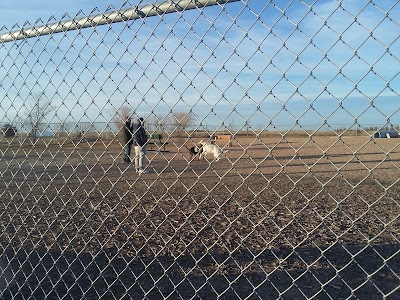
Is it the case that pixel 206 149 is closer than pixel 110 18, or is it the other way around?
pixel 110 18

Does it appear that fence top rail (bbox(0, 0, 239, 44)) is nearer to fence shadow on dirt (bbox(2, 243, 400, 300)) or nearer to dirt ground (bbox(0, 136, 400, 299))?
dirt ground (bbox(0, 136, 400, 299))

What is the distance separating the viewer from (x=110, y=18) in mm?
2367

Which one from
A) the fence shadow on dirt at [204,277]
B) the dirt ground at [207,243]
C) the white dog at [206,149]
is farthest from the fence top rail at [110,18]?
the fence shadow on dirt at [204,277]

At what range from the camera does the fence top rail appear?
2078mm

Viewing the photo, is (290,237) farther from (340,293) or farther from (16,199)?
(16,199)

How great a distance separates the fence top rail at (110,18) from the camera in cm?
208

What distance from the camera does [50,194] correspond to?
7633mm

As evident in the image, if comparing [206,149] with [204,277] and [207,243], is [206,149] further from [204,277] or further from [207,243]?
[204,277]

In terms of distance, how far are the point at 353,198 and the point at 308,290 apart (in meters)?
4.23

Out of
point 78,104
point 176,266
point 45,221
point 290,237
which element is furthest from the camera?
point 45,221

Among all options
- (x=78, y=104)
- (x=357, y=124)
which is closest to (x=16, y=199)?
(x=78, y=104)

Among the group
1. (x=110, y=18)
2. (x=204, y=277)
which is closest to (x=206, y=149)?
(x=204, y=277)

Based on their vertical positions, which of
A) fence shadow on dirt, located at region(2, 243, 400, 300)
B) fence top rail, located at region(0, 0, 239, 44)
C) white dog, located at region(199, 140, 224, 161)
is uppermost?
white dog, located at region(199, 140, 224, 161)

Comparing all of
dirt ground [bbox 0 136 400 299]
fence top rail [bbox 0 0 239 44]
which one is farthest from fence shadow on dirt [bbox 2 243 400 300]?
fence top rail [bbox 0 0 239 44]
